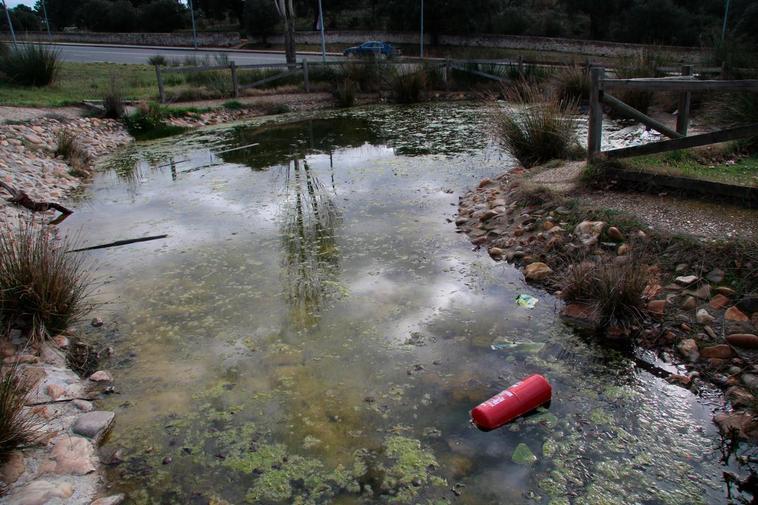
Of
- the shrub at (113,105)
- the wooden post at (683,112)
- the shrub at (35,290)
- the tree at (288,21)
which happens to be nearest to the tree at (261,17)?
the tree at (288,21)

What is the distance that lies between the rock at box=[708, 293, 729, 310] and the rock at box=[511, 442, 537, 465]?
171 cm

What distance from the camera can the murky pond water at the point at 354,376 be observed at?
102 inches

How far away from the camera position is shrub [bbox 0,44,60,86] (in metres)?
13.1

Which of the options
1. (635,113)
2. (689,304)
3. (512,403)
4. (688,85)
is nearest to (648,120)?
(635,113)

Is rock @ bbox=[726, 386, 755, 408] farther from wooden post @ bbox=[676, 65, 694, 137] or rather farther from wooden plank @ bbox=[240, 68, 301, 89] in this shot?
wooden plank @ bbox=[240, 68, 301, 89]

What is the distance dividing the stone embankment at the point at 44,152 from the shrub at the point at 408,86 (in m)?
7.39

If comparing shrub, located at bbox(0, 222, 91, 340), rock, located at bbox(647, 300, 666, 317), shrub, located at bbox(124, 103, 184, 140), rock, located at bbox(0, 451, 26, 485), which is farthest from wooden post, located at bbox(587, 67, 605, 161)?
shrub, located at bbox(124, 103, 184, 140)

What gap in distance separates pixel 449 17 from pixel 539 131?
2938 cm

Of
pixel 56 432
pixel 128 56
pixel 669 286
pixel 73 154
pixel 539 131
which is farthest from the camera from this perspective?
pixel 128 56

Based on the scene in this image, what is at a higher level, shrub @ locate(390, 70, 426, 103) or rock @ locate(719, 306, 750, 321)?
shrub @ locate(390, 70, 426, 103)

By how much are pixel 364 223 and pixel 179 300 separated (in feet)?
7.23

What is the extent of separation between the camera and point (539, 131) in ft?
23.7

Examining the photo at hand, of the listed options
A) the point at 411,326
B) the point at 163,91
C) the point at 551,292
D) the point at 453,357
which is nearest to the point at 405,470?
the point at 453,357

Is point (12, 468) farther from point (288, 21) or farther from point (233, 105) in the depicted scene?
point (288, 21)
